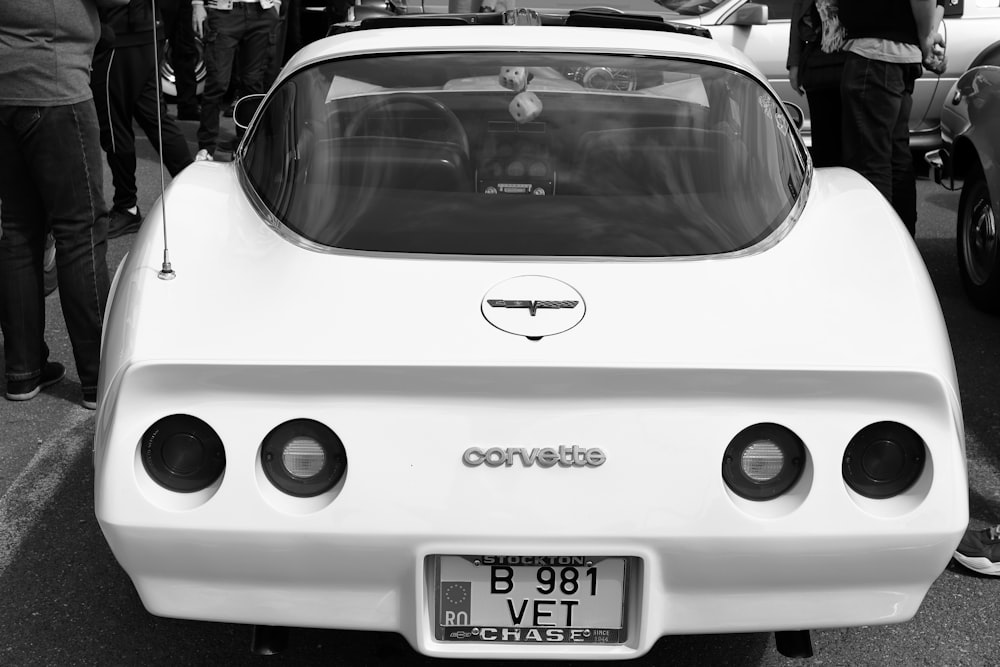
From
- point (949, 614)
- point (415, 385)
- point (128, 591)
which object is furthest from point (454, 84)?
point (949, 614)

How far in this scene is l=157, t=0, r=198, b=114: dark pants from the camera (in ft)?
26.8

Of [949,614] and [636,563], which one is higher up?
[636,563]

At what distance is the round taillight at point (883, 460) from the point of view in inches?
87.3

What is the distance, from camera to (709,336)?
7.29ft

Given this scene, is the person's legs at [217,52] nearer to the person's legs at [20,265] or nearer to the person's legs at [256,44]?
the person's legs at [256,44]

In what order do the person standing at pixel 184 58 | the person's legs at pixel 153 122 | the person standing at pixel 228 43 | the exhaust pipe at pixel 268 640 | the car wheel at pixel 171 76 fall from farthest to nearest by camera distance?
the car wheel at pixel 171 76 < the person standing at pixel 184 58 < the person standing at pixel 228 43 < the person's legs at pixel 153 122 < the exhaust pipe at pixel 268 640

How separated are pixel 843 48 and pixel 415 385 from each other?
3680mm

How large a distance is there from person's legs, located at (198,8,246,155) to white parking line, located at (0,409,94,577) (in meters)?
3.94

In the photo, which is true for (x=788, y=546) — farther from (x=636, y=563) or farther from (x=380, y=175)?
(x=380, y=175)

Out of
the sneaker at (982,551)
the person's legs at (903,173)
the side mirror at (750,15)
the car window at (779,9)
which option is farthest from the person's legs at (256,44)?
the sneaker at (982,551)

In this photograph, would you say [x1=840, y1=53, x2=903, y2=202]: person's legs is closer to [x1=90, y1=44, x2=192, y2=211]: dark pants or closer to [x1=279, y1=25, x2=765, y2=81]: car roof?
[x1=279, y1=25, x2=765, y2=81]: car roof

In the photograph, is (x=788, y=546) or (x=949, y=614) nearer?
(x=788, y=546)

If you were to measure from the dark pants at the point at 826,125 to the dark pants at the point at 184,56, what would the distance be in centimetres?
414

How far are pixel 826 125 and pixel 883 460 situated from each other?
3.72 metres
